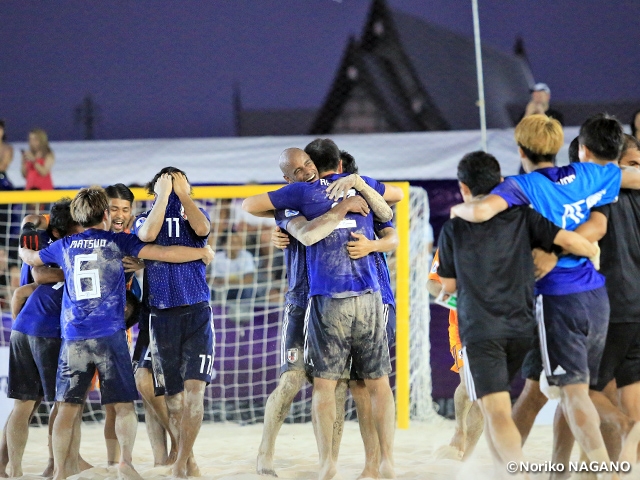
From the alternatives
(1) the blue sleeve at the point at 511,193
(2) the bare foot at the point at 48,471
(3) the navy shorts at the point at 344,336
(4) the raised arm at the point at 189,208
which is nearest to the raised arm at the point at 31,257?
(4) the raised arm at the point at 189,208

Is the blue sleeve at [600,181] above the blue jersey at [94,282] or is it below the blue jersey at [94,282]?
above

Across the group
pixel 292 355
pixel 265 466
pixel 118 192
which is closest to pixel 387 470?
pixel 265 466

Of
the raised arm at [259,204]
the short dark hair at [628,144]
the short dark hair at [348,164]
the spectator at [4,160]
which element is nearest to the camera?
the raised arm at [259,204]

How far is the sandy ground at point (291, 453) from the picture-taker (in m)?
5.29

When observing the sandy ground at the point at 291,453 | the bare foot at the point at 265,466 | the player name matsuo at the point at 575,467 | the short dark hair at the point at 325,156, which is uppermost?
the short dark hair at the point at 325,156

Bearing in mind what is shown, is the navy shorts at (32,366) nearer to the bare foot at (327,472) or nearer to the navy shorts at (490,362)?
the bare foot at (327,472)

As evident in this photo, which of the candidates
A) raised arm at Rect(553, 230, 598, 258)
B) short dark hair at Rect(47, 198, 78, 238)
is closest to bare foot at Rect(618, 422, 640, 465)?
raised arm at Rect(553, 230, 598, 258)

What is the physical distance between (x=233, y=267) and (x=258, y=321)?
3.37 ft

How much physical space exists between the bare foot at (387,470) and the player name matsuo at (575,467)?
845mm

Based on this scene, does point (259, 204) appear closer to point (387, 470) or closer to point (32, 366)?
point (387, 470)

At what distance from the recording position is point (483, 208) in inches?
164

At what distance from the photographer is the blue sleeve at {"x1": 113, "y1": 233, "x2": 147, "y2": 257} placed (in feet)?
17.4

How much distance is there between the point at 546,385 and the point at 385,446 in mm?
1197

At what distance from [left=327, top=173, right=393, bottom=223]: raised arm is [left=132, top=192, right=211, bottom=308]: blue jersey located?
111 cm
